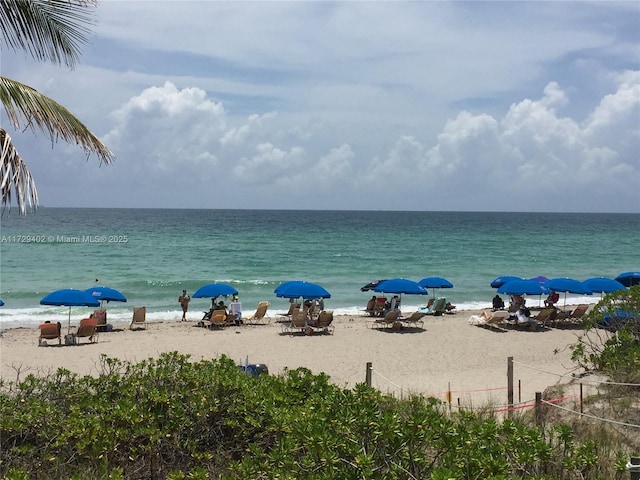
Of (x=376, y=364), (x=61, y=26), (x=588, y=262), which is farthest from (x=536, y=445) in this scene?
(x=588, y=262)

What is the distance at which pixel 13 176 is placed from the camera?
4.07 m

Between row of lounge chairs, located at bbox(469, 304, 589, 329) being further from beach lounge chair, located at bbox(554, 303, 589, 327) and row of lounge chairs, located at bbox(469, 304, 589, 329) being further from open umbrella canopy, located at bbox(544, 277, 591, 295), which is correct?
open umbrella canopy, located at bbox(544, 277, 591, 295)

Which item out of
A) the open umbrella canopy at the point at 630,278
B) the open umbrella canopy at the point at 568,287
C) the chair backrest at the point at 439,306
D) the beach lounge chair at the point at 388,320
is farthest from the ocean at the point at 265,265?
the open umbrella canopy at the point at 568,287

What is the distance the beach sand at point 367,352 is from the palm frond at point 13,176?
6772 millimetres

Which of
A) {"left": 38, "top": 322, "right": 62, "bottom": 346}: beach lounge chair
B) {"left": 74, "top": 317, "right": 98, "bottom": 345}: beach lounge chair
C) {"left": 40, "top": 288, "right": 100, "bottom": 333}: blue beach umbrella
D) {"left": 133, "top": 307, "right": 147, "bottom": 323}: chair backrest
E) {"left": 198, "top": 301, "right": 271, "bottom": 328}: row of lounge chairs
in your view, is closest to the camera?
{"left": 38, "top": 322, "right": 62, "bottom": 346}: beach lounge chair

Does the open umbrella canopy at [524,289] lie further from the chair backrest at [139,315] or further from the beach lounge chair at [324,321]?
the chair backrest at [139,315]

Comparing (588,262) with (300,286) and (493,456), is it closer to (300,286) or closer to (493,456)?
(300,286)

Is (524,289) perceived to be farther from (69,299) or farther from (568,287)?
(69,299)

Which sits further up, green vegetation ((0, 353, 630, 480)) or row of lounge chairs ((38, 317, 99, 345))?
green vegetation ((0, 353, 630, 480))

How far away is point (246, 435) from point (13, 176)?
8.53 feet

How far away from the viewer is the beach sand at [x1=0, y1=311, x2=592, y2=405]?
37.2 feet

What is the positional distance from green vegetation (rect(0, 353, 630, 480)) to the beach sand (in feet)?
18.4

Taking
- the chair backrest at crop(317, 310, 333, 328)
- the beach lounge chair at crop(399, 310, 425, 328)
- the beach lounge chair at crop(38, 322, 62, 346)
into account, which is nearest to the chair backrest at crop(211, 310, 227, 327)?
the chair backrest at crop(317, 310, 333, 328)

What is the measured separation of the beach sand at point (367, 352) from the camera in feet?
37.2
